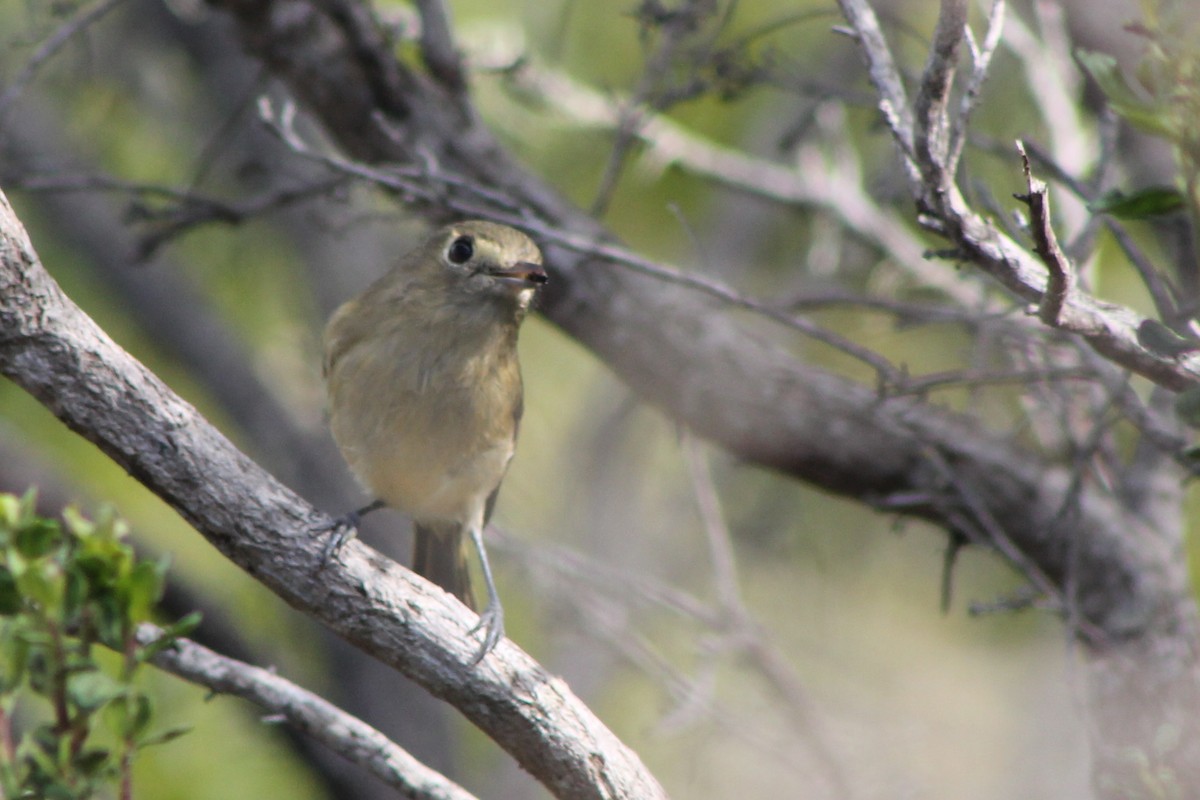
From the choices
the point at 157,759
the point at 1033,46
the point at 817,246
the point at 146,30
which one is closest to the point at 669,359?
the point at 817,246

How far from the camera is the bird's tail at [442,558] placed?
450cm

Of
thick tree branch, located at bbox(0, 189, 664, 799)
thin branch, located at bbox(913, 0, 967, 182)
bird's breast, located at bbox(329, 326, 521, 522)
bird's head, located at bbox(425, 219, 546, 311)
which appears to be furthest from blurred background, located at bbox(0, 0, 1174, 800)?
thin branch, located at bbox(913, 0, 967, 182)

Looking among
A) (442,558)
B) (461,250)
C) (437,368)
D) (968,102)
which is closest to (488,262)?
(461,250)

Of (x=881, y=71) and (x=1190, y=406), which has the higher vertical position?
(x=881, y=71)

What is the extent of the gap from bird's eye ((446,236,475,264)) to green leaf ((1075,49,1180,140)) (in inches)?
71.7

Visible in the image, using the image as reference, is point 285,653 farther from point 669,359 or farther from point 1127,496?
point 1127,496

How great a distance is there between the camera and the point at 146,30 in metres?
6.23

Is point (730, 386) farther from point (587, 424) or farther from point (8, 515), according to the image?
point (8, 515)

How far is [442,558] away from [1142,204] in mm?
2887

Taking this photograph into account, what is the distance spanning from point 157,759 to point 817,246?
3.17 metres

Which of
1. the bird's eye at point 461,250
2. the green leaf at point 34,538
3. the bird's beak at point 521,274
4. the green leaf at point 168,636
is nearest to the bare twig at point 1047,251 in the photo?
the green leaf at point 168,636

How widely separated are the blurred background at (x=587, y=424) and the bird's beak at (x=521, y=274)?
1060mm

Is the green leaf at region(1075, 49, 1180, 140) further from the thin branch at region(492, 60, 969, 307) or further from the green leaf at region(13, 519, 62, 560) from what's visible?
the thin branch at region(492, 60, 969, 307)

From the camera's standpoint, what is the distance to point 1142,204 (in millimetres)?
2230
